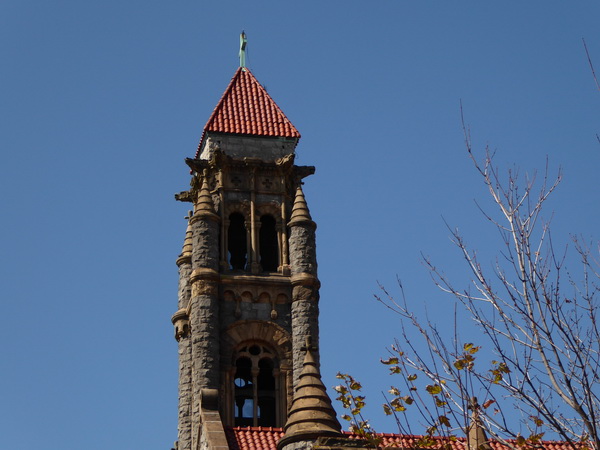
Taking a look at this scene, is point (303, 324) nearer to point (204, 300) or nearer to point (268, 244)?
point (204, 300)

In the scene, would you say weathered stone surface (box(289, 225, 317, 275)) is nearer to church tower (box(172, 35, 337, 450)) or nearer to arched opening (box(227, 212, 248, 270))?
church tower (box(172, 35, 337, 450))

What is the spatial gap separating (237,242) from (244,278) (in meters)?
2.11

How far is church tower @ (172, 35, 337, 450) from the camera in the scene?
42.3 metres

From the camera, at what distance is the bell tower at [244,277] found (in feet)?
139

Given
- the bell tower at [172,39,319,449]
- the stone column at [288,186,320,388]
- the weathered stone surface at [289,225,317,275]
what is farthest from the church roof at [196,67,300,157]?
the weathered stone surface at [289,225,317,275]

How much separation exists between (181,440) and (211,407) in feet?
13.8

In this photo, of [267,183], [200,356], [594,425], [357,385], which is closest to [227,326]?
[200,356]

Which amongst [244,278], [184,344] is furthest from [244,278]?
[184,344]

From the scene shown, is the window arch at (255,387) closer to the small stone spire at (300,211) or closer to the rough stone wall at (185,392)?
the rough stone wall at (185,392)

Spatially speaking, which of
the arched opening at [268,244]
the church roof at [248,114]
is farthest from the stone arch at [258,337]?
the church roof at [248,114]

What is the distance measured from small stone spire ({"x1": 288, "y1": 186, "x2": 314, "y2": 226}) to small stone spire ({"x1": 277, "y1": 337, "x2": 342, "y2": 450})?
1427cm

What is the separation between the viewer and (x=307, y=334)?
42906 mm

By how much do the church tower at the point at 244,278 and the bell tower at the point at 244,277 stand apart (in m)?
0.03

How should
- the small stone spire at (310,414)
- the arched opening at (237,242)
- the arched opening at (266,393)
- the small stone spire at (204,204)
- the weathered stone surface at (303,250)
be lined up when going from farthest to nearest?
the arched opening at (237,242) → the small stone spire at (204,204) → the weathered stone surface at (303,250) → the arched opening at (266,393) → the small stone spire at (310,414)
